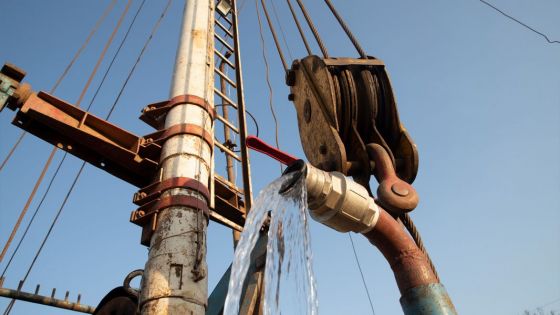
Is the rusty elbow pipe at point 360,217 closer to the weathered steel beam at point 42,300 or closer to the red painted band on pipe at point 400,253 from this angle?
the red painted band on pipe at point 400,253

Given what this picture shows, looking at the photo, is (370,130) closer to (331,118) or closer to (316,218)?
(331,118)

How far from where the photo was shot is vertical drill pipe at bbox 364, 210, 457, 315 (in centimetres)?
189

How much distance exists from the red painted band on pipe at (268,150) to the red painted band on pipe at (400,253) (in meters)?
0.73

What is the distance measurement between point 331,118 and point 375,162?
45cm

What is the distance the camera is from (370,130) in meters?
3.05

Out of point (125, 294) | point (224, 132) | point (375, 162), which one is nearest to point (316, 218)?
point (375, 162)

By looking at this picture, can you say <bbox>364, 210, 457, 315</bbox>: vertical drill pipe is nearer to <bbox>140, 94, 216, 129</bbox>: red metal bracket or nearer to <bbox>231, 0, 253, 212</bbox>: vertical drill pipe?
<bbox>231, 0, 253, 212</bbox>: vertical drill pipe

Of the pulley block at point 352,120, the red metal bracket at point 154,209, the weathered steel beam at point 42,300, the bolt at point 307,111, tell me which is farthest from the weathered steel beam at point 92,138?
the pulley block at point 352,120

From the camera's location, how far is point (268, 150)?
112 inches

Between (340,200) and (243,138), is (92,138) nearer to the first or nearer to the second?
(243,138)

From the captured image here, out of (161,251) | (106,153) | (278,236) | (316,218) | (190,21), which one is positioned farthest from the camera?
(190,21)

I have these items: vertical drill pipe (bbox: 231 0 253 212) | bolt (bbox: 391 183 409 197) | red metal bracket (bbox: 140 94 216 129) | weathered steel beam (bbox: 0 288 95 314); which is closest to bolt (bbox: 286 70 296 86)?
vertical drill pipe (bbox: 231 0 253 212)

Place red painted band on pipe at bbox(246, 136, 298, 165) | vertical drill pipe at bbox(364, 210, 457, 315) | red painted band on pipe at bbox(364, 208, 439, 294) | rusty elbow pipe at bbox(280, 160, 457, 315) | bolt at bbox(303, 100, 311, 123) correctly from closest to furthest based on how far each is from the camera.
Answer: vertical drill pipe at bbox(364, 210, 457, 315), red painted band on pipe at bbox(364, 208, 439, 294), rusty elbow pipe at bbox(280, 160, 457, 315), red painted band on pipe at bbox(246, 136, 298, 165), bolt at bbox(303, 100, 311, 123)

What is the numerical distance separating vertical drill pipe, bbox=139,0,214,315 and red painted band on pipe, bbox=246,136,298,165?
139 cm
